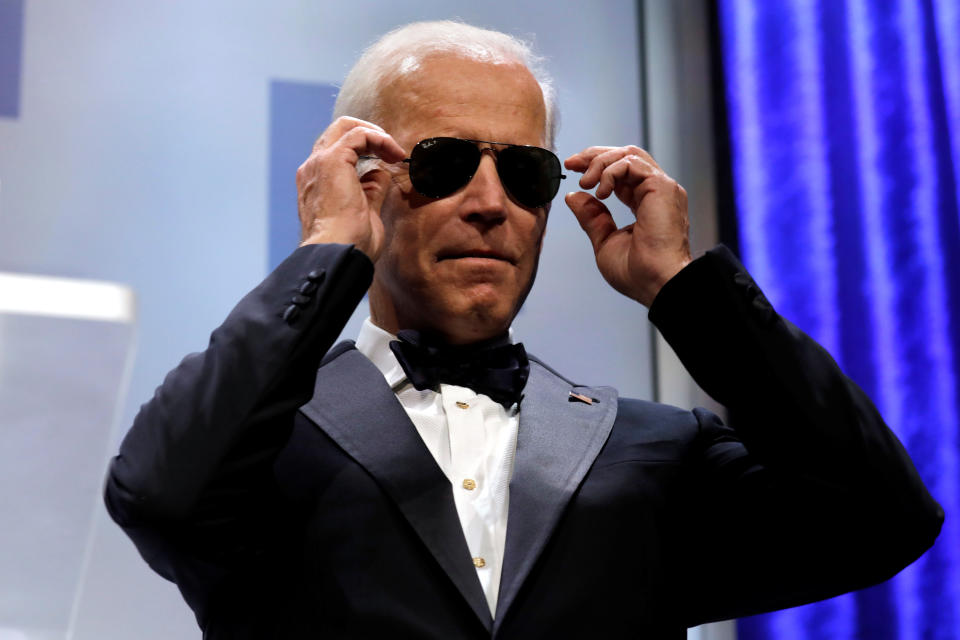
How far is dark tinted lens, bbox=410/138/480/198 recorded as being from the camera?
1.54 metres

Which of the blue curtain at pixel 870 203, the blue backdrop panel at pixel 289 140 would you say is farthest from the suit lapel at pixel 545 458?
the blue curtain at pixel 870 203

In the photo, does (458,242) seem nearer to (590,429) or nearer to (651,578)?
(590,429)

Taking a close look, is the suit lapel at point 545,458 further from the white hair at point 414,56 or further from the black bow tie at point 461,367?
the white hair at point 414,56

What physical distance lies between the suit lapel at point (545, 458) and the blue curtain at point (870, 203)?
1.23 m

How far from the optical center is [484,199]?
5.05 feet

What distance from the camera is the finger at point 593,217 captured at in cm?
164

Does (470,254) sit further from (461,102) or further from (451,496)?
(451,496)

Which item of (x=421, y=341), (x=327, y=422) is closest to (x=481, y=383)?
(x=421, y=341)

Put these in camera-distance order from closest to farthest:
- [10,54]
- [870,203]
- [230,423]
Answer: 1. [230,423]
2. [10,54]
3. [870,203]

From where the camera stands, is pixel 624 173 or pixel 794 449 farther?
pixel 624 173

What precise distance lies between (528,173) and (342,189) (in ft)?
0.90

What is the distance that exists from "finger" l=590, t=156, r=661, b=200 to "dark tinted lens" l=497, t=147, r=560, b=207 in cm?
6

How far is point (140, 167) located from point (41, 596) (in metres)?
0.88

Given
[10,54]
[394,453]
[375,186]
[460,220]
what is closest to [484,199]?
[460,220]
